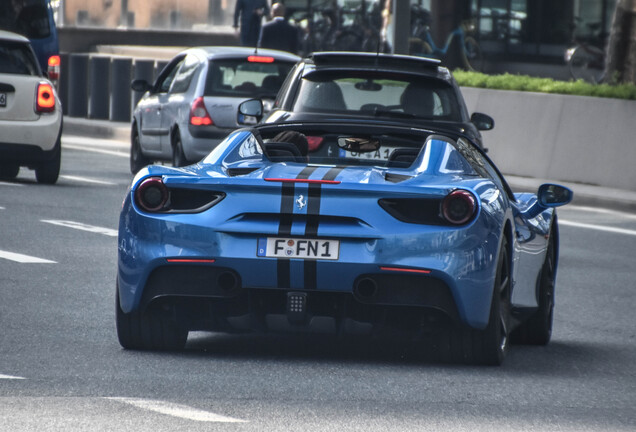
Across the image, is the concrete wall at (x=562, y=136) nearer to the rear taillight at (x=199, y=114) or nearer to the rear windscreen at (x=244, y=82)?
the rear windscreen at (x=244, y=82)

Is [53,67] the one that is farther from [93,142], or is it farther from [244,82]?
[244,82]

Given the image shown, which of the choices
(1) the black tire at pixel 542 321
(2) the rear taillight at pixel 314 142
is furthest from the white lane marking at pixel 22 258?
(1) the black tire at pixel 542 321

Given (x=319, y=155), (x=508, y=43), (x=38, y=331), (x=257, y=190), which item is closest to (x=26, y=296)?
(x=38, y=331)

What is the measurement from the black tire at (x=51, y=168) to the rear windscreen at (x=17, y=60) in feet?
2.80

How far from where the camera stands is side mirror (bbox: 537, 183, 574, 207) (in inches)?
318

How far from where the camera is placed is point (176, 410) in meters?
6.09

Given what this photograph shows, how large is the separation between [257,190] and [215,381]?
862mm

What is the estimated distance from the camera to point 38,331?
812 centimetres

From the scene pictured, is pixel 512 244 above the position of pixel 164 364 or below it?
above

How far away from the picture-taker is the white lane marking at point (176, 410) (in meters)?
5.94

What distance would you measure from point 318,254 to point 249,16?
22872mm

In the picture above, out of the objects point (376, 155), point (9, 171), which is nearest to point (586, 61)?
point (9, 171)

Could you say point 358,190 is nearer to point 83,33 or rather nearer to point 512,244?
point 512,244

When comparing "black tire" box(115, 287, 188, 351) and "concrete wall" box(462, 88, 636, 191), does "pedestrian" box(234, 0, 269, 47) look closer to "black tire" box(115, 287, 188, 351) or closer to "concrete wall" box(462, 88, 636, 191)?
"concrete wall" box(462, 88, 636, 191)
